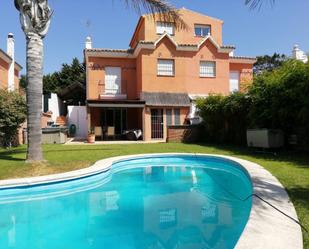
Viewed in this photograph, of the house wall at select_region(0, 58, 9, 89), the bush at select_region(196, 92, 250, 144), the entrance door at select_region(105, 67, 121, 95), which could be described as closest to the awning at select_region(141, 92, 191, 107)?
the bush at select_region(196, 92, 250, 144)

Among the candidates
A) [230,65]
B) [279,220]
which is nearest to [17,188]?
[279,220]

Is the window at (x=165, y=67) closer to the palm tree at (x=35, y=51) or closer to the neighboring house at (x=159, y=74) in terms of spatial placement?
the neighboring house at (x=159, y=74)

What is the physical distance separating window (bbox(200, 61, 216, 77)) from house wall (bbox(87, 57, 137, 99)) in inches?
263

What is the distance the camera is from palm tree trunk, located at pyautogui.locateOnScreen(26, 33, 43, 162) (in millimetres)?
12250

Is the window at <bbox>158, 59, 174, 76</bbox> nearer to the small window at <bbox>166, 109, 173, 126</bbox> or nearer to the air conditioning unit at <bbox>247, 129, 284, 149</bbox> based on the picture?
the small window at <bbox>166, 109, 173, 126</bbox>

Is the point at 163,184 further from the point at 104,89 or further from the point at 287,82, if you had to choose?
the point at 104,89

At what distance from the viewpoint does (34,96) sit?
40.7ft

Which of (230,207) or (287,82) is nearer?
(230,207)

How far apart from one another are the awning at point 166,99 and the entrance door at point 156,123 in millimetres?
786

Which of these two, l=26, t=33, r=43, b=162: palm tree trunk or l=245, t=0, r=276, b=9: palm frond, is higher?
l=245, t=0, r=276, b=9: palm frond

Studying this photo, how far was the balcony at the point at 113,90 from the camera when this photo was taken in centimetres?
3073

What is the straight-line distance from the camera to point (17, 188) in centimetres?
942

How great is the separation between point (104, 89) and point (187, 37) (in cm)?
998

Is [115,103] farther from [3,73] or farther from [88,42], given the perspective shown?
[88,42]
